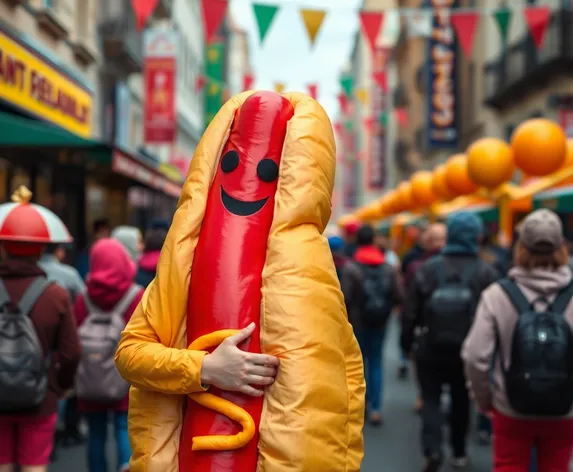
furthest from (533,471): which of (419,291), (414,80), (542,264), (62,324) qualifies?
(414,80)

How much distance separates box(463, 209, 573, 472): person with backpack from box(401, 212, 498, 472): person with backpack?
4.04ft

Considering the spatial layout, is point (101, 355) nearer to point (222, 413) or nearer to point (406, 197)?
point (222, 413)

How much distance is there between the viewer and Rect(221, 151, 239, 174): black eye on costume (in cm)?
265

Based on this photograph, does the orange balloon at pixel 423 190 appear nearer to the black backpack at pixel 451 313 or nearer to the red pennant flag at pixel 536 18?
the red pennant flag at pixel 536 18

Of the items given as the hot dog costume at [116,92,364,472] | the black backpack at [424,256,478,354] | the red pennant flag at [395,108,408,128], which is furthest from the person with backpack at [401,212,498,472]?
the red pennant flag at [395,108,408,128]

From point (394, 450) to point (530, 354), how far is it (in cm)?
316

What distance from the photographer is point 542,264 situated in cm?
399

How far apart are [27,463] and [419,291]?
2.95 m

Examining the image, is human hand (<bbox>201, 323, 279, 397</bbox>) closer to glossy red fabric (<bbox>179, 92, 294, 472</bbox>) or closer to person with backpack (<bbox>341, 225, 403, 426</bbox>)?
→ glossy red fabric (<bbox>179, 92, 294, 472</bbox>)

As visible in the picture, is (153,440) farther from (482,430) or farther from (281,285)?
(482,430)

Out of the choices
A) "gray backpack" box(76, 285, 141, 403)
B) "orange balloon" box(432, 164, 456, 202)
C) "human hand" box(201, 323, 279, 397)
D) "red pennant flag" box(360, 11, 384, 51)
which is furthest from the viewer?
"orange balloon" box(432, 164, 456, 202)

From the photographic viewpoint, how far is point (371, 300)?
303 inches

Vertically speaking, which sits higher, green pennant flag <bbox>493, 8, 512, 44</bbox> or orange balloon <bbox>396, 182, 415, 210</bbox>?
green pennant flag <bbox>493, 8, 512, 44</bbox>

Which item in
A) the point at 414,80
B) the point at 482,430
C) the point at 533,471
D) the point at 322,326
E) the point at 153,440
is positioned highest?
the point at 414,80
